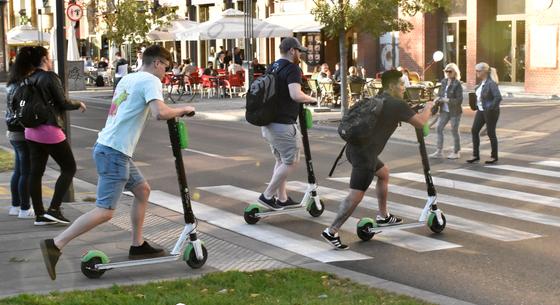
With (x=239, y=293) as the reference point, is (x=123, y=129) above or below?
above

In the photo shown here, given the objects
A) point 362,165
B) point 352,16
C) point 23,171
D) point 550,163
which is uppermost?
point 352,16

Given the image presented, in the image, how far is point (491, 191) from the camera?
12.4 meters

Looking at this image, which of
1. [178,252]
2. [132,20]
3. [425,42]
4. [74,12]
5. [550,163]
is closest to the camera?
[178,252]

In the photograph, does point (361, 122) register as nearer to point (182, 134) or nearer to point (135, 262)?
point (182, 134)

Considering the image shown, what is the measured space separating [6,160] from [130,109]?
29.5 feet

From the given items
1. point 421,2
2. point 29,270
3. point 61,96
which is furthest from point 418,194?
point 421,2

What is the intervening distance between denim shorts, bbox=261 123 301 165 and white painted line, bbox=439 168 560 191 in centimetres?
431

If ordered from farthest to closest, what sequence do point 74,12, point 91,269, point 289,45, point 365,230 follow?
point 74,12 < point 289,45 < point 365,230 < point 91,269

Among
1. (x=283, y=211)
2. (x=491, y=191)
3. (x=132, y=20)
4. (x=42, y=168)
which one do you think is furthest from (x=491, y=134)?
(x=132, y=20)

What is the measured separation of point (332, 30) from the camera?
23156 mm

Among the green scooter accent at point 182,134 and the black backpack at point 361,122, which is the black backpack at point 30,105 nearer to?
the green scooter accent at point 182,134

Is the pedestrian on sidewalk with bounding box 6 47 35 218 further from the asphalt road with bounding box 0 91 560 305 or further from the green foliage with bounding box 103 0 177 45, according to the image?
the green foliage with bounding box 103 0 177 45

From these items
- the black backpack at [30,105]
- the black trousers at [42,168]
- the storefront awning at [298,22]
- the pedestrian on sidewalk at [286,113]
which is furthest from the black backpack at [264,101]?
the storefront awning at [298,22]

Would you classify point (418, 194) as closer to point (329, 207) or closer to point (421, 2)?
point (329, 207)
